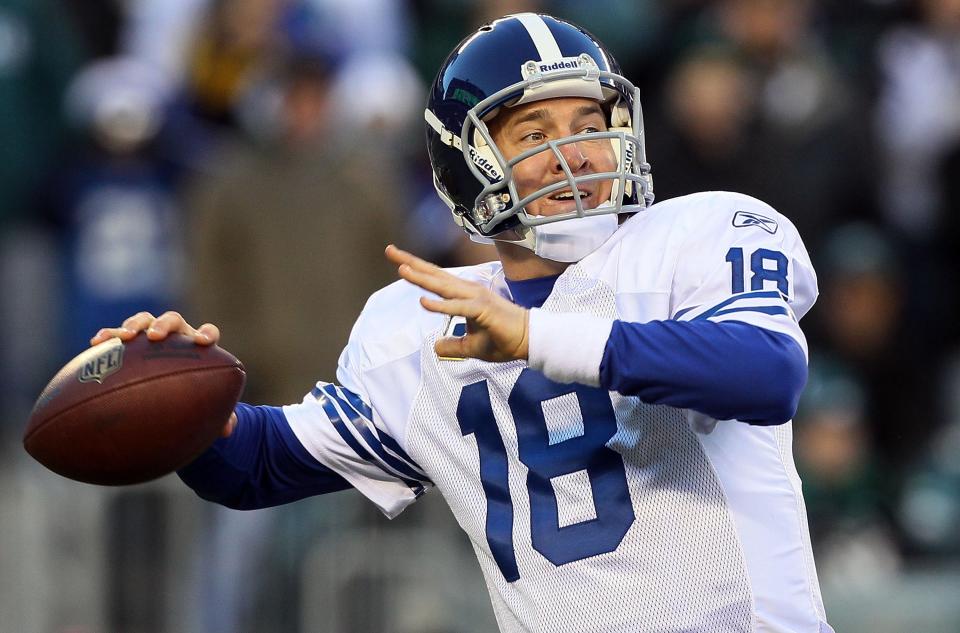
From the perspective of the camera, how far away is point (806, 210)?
696 cm

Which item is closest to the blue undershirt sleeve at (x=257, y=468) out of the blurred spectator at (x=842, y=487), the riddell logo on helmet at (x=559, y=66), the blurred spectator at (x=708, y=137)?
the riddell logo on helmet at (x=559, y=66)

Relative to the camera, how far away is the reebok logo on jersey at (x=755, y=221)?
3268 millimetres

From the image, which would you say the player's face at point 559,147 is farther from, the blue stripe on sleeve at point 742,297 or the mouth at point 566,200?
the blue stripe on sleeve at point 742,297

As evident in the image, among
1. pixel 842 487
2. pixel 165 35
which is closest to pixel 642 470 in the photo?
pixel 842 487

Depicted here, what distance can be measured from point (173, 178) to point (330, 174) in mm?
838

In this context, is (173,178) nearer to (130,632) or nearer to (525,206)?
(130,632)

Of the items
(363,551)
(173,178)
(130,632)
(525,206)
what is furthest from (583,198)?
(173,178)

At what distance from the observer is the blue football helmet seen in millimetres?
3410

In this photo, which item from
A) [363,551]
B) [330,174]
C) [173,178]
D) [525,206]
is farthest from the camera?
[173,178]

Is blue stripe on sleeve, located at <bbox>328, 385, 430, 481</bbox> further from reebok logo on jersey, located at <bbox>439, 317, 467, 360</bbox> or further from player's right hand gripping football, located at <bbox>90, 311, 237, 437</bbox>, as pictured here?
player's right hand gripping football, located at <bbox>90, 311, 237, 437</bbox>

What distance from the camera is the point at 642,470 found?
322cm

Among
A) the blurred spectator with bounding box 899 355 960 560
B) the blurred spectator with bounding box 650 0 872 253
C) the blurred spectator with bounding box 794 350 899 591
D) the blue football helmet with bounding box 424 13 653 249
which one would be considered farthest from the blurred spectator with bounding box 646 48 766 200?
the blue football helmet with bounding box 424 13 653 249

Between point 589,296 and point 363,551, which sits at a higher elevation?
point 589,296

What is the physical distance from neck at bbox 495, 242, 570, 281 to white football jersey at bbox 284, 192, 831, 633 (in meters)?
0.14
